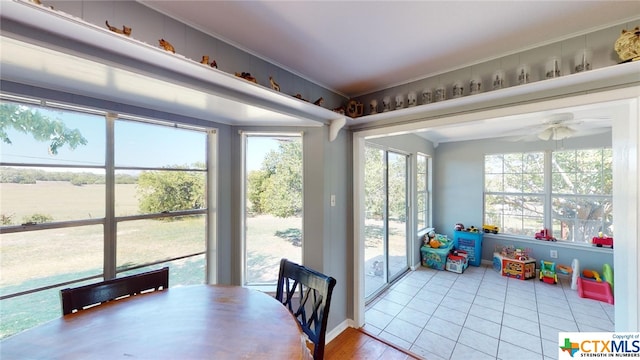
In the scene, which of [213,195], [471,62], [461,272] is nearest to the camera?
[471,62]

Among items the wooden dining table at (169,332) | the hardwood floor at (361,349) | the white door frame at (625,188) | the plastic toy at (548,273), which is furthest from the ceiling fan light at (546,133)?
the wooden dining table at (169,332)

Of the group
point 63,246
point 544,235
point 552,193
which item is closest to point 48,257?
point 63,246

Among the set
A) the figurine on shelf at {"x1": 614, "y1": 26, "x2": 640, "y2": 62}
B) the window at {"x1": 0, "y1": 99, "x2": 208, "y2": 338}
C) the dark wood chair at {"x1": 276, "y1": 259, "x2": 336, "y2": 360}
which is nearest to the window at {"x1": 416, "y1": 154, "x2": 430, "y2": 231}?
the figurine on shelf at {"x1": 614, "y1": 26, "x2": 640, "y2": 62}

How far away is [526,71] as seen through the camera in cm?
149

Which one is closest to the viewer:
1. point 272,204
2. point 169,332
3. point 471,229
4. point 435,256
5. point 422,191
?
point 169,332

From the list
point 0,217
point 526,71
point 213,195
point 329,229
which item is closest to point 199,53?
point 213,195

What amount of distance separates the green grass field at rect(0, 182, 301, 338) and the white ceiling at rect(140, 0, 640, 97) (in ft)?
3.87

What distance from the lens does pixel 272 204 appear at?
7.13 feet

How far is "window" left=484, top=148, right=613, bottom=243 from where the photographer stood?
3.43m

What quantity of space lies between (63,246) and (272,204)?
4.42ft

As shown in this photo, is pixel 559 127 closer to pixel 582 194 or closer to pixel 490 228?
pixel 582 194

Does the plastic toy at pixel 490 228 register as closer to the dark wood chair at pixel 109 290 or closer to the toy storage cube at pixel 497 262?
the toy storage cube at pixel 497 262

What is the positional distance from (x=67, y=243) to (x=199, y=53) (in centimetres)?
136

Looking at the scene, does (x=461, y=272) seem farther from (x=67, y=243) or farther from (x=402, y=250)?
(x=67, y=243)
